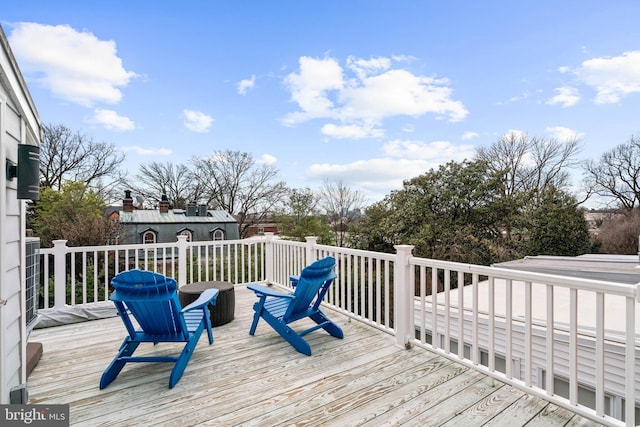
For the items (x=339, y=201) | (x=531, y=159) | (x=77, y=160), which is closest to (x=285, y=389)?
(x=339, y=201)

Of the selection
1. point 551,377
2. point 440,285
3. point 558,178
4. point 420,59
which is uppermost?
point 420,59

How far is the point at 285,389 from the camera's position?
228cm

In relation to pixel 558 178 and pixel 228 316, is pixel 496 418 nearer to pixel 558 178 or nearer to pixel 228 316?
pixel 228 316

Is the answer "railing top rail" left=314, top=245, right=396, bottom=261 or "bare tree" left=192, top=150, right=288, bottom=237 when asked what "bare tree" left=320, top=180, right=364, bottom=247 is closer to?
"bare tree" left=192, top=150, right=288, bottom=237

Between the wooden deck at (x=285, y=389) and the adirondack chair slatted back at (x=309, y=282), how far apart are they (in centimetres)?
41

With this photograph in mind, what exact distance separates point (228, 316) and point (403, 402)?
2348 mm

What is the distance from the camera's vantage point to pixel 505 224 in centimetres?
1216

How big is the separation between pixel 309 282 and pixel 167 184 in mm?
18820

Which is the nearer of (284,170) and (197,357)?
(197,357)

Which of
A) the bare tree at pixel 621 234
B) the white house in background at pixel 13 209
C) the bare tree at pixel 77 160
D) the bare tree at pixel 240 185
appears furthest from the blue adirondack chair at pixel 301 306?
the bare tree at pixel 621 234

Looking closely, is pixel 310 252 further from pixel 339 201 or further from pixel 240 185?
pixel 240 185

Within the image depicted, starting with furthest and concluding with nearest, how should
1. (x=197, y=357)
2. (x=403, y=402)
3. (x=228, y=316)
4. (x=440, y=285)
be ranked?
(x=440, y=285)
(x=228, y=316)
(x=197, y=357)
(x=403, y=402)

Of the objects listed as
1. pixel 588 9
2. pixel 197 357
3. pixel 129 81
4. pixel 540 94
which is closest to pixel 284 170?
pixel 129 81

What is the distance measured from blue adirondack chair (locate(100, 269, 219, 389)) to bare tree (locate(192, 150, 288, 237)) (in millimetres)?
16705
